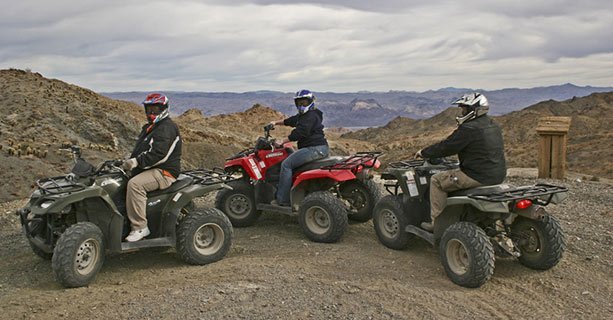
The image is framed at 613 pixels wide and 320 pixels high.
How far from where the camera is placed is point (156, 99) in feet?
23.3

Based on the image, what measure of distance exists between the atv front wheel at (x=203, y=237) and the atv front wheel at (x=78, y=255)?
979mm

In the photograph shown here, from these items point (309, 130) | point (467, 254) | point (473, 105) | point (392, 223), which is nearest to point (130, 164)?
point (309, 130)

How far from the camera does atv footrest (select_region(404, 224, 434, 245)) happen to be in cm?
718

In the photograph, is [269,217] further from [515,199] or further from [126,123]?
[126,123]

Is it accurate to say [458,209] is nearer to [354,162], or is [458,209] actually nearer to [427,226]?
[427,226]

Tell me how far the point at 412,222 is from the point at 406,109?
592 ft

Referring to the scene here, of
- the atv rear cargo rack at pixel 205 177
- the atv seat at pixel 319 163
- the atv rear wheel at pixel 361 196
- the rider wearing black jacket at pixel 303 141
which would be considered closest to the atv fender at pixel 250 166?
the rider wearing black jacket at pixel 303 141

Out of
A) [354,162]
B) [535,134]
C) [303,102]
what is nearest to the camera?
[354,162]

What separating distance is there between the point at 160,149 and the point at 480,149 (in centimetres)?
380

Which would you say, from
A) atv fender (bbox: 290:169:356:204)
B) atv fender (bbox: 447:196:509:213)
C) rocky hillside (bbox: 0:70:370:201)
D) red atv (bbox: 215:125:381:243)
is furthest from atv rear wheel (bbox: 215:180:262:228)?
rocky hillside (bbox: 0:70:370:201)

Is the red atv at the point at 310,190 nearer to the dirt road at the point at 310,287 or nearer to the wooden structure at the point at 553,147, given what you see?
the dirt road at the point at 310,287

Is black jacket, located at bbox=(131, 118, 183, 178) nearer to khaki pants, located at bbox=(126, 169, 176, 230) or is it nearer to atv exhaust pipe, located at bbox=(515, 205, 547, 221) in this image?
khaki pants, located at bbox=(126, 169, 176, 230)

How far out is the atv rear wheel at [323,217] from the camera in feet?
26.3

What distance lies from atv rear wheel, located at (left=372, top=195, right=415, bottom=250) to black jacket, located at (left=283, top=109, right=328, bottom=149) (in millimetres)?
1613
